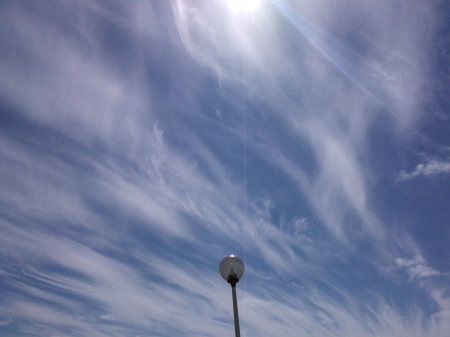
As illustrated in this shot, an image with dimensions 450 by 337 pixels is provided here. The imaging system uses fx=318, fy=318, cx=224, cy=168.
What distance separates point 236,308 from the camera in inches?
371

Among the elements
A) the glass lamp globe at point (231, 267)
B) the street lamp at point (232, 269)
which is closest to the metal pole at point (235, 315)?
the street lamp at point (232, 269)

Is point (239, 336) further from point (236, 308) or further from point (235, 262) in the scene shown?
point (235, 262)

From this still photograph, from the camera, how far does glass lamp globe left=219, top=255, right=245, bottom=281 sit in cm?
977

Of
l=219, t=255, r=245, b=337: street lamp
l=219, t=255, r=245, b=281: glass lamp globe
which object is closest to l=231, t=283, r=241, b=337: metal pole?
l=219, t=255, r=245, b=337: street lamp

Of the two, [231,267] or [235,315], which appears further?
[231,267]

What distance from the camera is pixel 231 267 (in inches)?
384

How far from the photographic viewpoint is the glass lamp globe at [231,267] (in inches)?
384

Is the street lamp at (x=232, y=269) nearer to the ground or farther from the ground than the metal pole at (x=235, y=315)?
farther from the ground

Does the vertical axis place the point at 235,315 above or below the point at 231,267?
below

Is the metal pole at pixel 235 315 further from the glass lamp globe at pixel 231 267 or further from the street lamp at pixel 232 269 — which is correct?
the glass lamp globe at pixel 231 267

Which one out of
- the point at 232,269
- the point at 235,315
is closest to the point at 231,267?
the point at 232,269

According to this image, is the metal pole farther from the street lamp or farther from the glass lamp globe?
the glass lamp globe

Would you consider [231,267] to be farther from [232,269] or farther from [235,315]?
[235,315]

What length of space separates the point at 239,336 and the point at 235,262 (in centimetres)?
203
